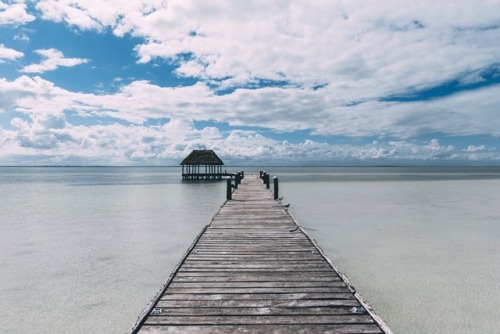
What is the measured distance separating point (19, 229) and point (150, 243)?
7.52 meters

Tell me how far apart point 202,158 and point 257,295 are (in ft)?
148

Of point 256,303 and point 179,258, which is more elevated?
point 256,303

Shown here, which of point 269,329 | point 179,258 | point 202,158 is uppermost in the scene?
point 202,158

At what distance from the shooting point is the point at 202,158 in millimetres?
49312

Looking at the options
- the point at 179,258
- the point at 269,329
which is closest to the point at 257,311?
the point at 269,329

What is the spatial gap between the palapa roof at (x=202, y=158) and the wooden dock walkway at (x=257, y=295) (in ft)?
133

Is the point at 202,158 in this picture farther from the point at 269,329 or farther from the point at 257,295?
the point at 269,329

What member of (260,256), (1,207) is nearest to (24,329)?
(260,256)

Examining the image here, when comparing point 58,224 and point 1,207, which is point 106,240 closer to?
point 58,224

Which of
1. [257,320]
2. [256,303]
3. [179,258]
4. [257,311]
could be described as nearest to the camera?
[257,320]

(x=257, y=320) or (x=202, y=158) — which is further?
(x=202, y=158)

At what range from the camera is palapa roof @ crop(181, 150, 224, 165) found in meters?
48.4

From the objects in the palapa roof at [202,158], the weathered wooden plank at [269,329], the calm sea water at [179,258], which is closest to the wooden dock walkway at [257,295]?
the weathered wooden plank at [269,329]

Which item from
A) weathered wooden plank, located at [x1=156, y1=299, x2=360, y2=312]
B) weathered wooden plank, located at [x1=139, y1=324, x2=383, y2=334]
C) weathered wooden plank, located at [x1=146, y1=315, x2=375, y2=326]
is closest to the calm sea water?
weathered wooden plank, located at [x1=156, y1=299, x2=360, y2=312]
